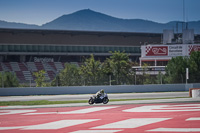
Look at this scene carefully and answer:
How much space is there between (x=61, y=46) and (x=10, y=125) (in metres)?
61.5

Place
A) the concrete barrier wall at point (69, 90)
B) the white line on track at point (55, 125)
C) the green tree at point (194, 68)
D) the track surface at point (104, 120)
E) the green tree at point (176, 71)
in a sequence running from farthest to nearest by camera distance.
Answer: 1. the green tree at point (194, 68)
2. the green tree at point (176, 71)
3. the concrete barrier wall at point (69, 90)
4. the white line on track at point (55, 125)
5. the track surface at point (104, 120)

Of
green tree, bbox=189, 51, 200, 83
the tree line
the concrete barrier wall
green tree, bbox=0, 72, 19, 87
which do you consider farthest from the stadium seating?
green tree, bbox=189, 51, 200, 83

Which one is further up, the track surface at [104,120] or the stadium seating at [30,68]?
the stadium seating at [30,68]

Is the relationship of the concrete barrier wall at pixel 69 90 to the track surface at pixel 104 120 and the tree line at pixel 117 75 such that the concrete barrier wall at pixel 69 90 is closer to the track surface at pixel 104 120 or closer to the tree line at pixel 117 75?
the tree line at pixel 117 75

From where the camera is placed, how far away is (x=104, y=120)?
20016 millimetres

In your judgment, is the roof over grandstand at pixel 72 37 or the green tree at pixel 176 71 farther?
the roof over grandstand at pixel 72 37

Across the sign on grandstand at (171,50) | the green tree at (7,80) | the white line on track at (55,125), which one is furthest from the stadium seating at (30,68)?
the white line on track at (55,125)

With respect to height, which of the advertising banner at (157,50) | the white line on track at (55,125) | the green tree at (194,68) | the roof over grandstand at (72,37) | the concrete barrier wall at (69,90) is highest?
the roof over grandstand at (72,37)

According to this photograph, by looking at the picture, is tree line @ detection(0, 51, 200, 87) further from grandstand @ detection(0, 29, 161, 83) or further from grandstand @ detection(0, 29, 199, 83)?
grandstand @ detection(0, 29, 199, 83)

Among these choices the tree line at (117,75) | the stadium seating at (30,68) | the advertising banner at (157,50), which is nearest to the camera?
the tree line at (117,75)

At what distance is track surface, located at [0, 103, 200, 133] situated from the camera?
1727 cm

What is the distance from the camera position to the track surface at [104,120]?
1727 cm

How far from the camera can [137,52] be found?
85.6 m

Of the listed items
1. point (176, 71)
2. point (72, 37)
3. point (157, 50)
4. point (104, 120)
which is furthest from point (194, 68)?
point (72, 37)
